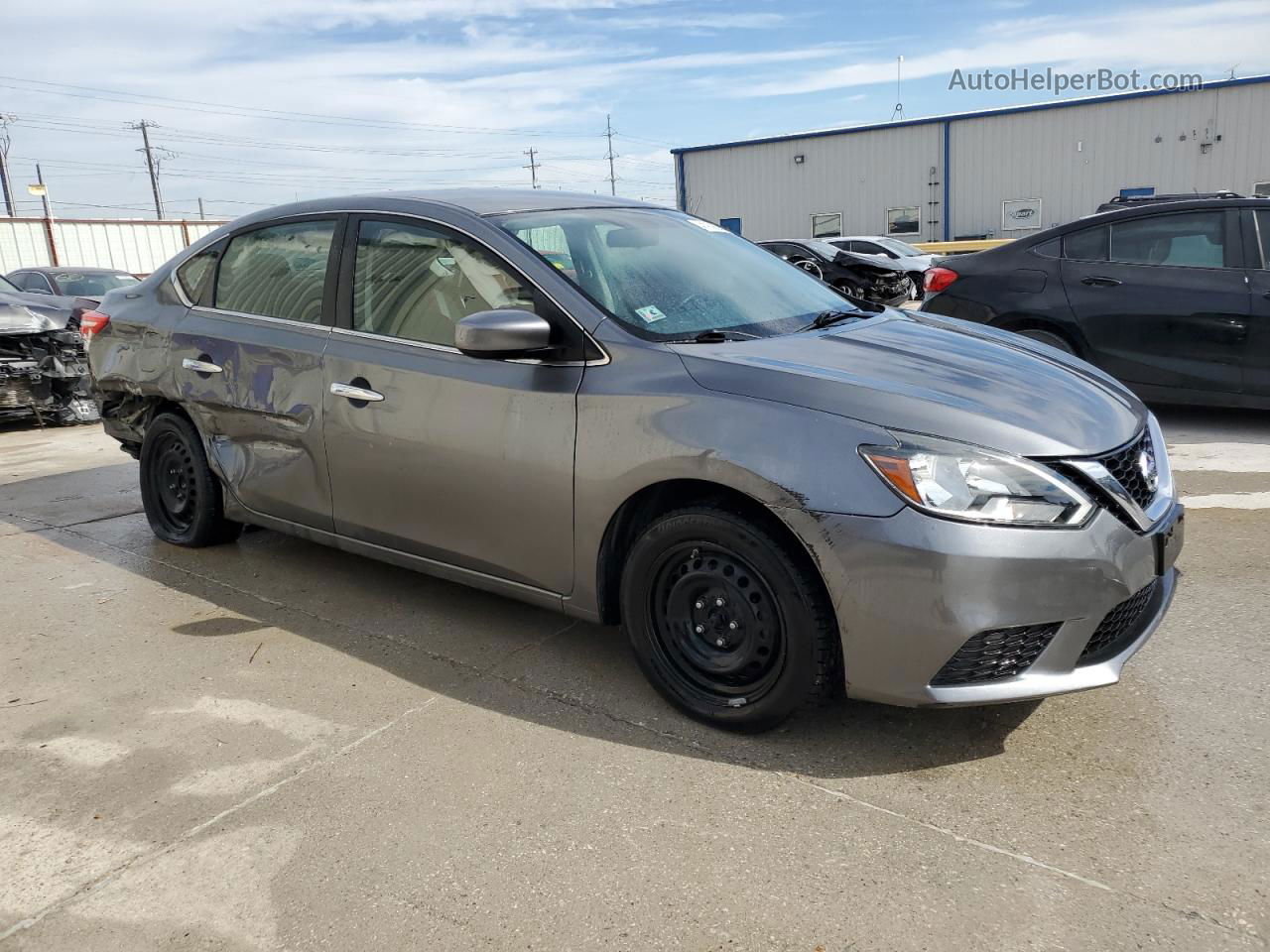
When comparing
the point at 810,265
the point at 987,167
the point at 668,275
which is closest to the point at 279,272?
the point at 668,275

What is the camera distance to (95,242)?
1390 inches

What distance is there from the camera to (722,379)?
2.99 meters

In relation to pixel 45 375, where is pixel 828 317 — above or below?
above

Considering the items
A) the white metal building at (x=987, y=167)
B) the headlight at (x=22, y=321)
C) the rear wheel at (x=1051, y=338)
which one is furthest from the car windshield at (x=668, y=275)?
the white metal building at (x=987, y=167)

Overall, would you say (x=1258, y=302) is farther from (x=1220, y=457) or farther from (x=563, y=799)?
(x=563, y=799)

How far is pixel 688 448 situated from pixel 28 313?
7749 millimetres

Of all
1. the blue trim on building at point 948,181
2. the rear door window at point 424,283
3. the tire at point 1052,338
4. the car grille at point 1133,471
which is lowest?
the tire at point 1052,338

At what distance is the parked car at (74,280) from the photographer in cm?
1377

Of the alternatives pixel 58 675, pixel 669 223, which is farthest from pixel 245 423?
pixel 669 223

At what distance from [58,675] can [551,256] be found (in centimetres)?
235

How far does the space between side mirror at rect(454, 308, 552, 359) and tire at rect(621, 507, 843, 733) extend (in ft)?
2.30

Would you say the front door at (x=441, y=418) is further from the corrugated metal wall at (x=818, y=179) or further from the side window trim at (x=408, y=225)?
the corrugated metal wall at (x=818, y=179)

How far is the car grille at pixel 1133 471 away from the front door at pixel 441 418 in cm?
158

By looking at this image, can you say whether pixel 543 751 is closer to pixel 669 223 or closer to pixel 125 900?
pixel 125 900
